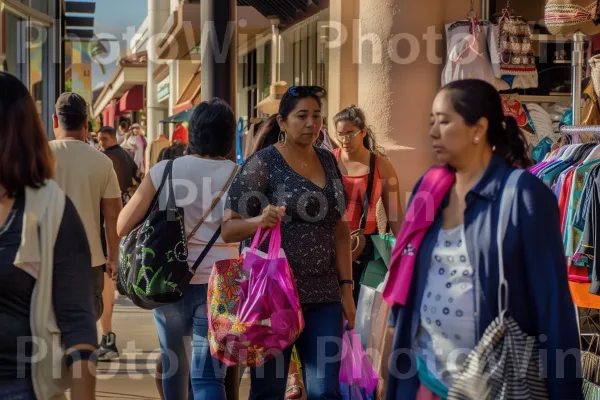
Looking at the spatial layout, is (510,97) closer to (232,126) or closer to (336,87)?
(336,87)

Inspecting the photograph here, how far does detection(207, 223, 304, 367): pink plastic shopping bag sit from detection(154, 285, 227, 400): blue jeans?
1.48 feet

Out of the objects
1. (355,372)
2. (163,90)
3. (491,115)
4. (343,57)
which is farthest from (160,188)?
(163,90)

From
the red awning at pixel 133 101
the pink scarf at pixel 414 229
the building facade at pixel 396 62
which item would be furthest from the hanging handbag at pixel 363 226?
the red awning at pixel 133 101

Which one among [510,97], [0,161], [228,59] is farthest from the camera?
[510,97]

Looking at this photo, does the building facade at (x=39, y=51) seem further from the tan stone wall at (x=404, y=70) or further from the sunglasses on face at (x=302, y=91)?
the sunglasses on face at (x=302, y=91)

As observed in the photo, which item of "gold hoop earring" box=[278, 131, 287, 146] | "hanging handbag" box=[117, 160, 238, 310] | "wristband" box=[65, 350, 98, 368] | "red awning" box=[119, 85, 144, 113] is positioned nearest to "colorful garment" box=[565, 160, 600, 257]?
"gold hoop earring" box=[278, 131, 287, 146]

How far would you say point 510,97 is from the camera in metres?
9.09

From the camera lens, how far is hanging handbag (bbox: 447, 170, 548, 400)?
3.46m

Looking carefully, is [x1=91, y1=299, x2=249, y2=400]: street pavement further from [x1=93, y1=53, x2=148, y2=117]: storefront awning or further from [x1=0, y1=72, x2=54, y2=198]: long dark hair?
[x1=93, y1=53, x2=148, y2=117]: storefront awning

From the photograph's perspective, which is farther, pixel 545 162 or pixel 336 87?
pixel 336 87

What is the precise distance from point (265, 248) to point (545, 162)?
97.1 inches

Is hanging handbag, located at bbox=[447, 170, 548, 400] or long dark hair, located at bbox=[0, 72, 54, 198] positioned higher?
long dark hair, located at bbox=[0, 72, 54, 198]

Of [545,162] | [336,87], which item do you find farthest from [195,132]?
[336,87]

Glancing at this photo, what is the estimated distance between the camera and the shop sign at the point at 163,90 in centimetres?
3943
